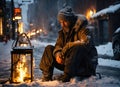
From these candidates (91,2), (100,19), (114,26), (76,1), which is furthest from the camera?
(76,1)

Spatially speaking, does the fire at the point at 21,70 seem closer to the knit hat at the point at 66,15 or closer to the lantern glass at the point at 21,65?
the lantern glass at the point at 21,65

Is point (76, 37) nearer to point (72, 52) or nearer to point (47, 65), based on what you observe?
point (72, 52)

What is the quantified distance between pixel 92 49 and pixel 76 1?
160 ft

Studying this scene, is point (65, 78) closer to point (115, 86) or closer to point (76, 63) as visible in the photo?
point (76, 63)

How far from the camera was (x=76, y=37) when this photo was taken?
6844 mm

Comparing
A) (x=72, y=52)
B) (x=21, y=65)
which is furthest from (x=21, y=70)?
(x=72, y=52)

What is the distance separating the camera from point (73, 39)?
6.93 m

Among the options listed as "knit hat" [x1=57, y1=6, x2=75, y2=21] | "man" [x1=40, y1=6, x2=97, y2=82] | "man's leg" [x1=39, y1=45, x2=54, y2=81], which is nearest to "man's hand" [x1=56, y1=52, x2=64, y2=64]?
"man" [x1=40, y1=6, x2=97, y2=82]

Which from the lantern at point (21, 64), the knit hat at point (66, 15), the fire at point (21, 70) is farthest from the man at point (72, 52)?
the fire at point (21, 70)

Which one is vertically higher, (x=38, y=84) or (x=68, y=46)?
(x=68, y=46)

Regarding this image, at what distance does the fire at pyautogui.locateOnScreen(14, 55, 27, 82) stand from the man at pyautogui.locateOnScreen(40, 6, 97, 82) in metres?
0.41

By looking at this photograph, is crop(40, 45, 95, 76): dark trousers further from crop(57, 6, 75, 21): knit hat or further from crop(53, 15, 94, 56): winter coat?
crop(57, 6, 75, 21): knit hat

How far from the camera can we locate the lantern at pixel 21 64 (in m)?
6.82

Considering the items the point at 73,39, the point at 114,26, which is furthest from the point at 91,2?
the point at 73,39
